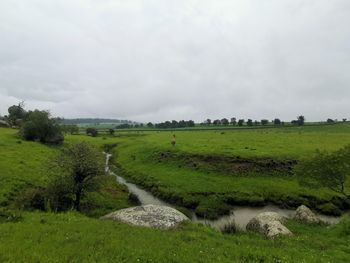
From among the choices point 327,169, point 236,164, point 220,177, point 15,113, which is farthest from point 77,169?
point 15,113

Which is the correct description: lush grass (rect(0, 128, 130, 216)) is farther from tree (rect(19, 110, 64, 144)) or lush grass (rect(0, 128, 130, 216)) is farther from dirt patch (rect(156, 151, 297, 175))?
tree (rect(19, 110, 64, 144))

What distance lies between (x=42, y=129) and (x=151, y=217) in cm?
7052

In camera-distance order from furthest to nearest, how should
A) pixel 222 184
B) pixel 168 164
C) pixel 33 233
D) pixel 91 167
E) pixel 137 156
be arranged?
pixel 137 156
pixel 168 164
pixel 222 184
pixel 91 167
pixel 33 233

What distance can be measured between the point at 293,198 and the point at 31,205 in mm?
34152

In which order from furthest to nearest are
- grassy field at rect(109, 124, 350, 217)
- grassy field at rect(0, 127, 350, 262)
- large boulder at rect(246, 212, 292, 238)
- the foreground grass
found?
grassy field at rect(109, 124, 350, 217), large boulder at rect(246, 212, 292, 238), grassy field at rect(0, 127, 350, 262), the foreground grass

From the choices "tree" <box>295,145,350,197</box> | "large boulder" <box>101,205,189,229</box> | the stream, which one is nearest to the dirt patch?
the stream

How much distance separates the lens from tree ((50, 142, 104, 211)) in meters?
36.4

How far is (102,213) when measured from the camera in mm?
37406

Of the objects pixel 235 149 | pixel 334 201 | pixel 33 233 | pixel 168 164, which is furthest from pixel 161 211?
pixel 235 149

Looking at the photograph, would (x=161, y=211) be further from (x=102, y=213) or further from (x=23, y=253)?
(x=23, y=253)

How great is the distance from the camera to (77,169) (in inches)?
1427

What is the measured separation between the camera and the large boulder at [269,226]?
98.4 feet

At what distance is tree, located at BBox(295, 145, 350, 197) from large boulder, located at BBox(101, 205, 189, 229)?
70.5ft

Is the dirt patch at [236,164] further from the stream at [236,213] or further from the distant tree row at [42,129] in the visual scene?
the distant tree row at [42,129]
